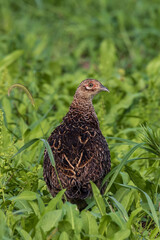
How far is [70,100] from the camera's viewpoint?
22.0 ft

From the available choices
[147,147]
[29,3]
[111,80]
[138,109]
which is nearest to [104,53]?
[111,80]

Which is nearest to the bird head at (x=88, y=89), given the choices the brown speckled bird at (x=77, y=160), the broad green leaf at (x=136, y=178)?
the brown speckled bird at (x=77, y=160)

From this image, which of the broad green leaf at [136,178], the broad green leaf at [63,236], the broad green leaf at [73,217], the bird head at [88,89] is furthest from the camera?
the bird head at [88,89]

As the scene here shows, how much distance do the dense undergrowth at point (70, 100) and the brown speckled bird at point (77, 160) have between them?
14cm

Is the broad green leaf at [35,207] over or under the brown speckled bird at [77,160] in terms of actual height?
under

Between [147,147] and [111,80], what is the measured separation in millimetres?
3213

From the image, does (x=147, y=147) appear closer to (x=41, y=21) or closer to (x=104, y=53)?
(x=104, y=53)

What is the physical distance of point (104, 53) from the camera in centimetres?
843

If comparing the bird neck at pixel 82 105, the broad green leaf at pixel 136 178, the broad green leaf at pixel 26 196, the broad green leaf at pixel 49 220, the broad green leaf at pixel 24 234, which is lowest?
the broad green leaf at pixel 24 234

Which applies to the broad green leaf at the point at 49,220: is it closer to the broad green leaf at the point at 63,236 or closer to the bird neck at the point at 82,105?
the broad green leaf at the point at 63,236

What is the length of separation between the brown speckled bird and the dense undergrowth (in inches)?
5.5

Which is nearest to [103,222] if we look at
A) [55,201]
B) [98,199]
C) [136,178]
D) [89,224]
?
[89,224]

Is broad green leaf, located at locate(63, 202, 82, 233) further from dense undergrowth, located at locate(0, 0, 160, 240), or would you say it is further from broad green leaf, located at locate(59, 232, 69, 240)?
broad green leaf, located at locate(59, 232, 69, 240)

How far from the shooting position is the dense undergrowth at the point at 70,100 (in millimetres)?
3627
